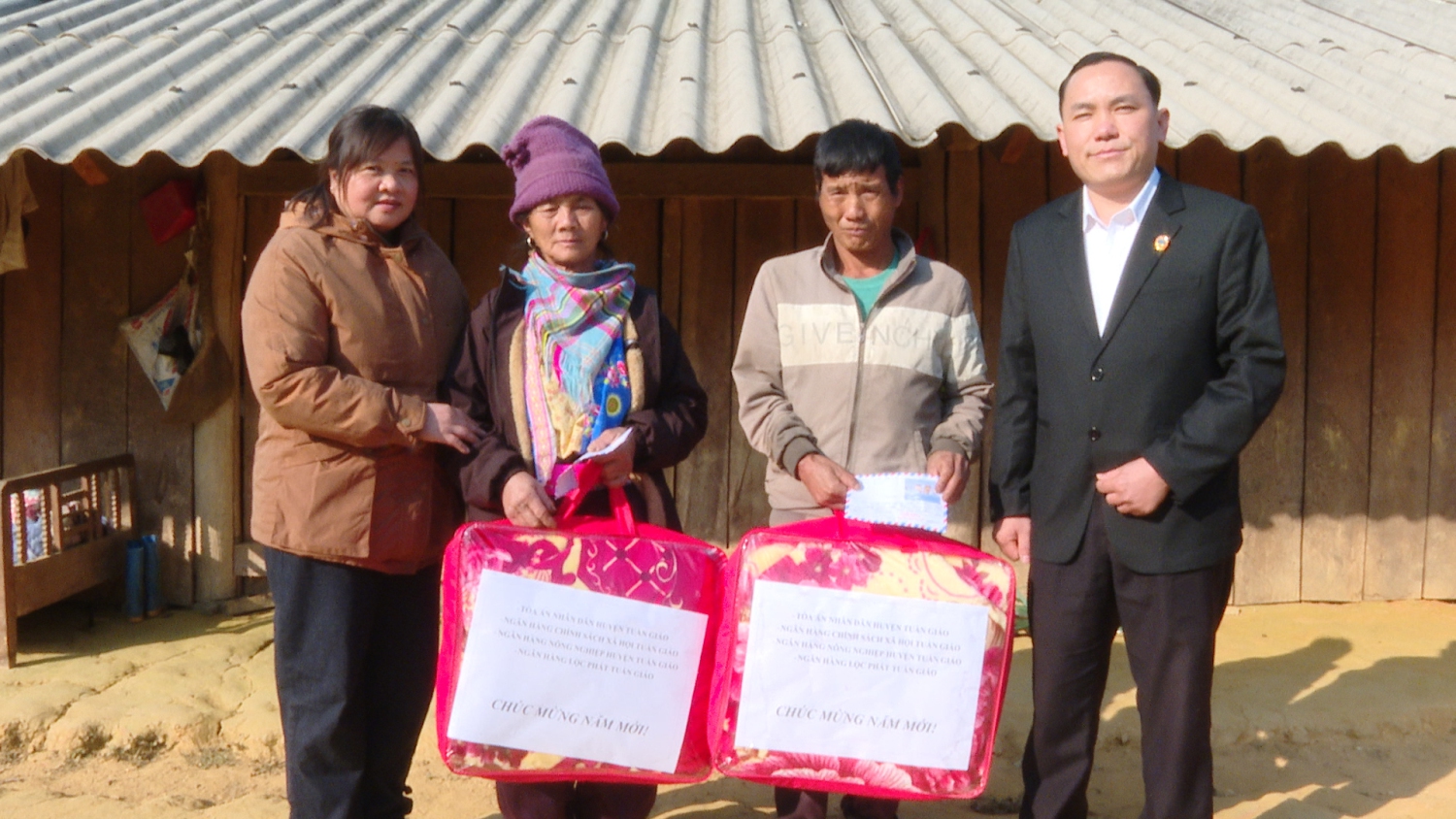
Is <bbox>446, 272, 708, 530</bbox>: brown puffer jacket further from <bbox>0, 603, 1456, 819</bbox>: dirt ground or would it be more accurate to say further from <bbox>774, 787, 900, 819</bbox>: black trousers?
<bbox>0, 603, 1456, 819</bbox>: dirt ground

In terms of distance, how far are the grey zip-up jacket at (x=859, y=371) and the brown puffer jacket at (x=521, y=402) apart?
201mm

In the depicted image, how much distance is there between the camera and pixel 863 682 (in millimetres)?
2416

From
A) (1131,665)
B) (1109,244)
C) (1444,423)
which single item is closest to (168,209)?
(1109,244)

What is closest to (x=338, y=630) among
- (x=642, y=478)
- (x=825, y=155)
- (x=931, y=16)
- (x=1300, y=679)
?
(x=642, y=478)

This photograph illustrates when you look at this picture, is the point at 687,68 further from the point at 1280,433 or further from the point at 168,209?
the point at 1280,433

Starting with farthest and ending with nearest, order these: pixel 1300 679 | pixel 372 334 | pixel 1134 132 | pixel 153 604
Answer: pixel 153 604, pixel 1300 679, pixel 372 334, pixel 1134 132

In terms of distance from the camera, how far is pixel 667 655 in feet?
8.07

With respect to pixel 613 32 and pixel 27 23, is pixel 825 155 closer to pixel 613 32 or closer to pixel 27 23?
pixel 613 32

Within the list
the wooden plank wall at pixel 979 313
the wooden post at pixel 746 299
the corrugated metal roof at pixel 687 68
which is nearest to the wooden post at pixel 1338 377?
the wooden plank wall at pixel 979 313

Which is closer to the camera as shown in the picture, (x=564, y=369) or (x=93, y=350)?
(x=564, y=369)

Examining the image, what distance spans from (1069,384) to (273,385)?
1.69 meters

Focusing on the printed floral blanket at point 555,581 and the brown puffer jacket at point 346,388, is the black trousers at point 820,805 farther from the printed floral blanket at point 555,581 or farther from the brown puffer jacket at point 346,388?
the brown puffer jacket at point 346,388

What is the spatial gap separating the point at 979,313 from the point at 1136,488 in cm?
250

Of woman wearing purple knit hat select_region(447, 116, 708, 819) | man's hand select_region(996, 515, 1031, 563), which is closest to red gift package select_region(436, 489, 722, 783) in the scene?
woman wearing purple knit hat select_region(447, 116, 708, 819)
